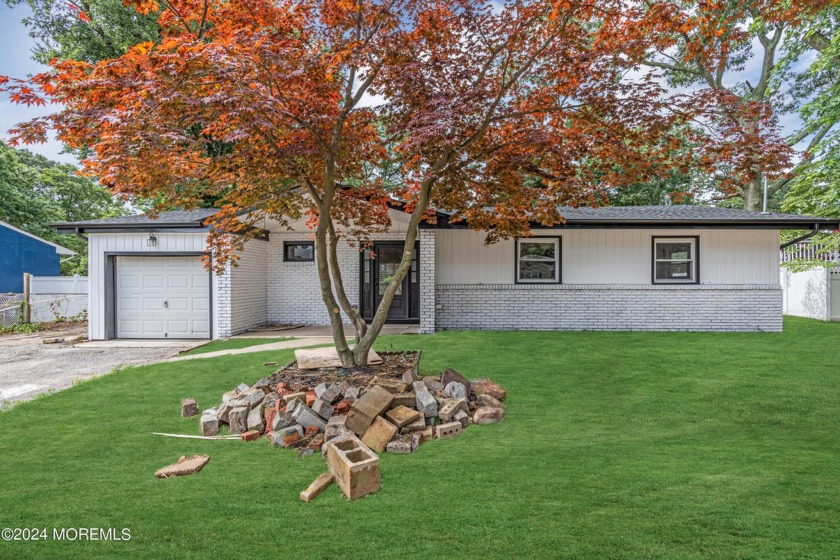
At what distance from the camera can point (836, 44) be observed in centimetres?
1119

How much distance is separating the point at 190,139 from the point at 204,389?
3.20 metres

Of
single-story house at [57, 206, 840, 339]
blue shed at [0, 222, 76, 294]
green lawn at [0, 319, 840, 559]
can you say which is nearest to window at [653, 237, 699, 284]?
single-story house at [57, 206, 840, 339]

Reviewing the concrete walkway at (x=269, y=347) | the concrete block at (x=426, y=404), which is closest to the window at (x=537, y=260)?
the concrete walkway at (x=269, y=347)

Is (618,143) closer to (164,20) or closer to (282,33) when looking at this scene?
(282,33)

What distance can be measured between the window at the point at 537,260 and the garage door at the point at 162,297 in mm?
7554

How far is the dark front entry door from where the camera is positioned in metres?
11.7

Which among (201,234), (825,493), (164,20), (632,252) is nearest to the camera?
(825,493)

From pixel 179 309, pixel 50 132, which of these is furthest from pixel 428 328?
pixel 50 132

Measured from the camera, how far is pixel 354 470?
3008mm

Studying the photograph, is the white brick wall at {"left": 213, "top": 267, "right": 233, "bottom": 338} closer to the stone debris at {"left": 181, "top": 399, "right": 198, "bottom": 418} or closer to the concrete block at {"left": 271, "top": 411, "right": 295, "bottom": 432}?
the stone debris at {"left": 181, "top": 399, "right": 198, "bottom": 418}

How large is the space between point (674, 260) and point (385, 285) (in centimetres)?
722

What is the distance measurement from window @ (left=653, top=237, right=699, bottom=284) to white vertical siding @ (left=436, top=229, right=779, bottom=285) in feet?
0.54

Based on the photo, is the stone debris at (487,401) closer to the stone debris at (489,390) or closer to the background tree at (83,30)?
the stone debris at (489,390)

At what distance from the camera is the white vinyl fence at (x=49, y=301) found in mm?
12680
